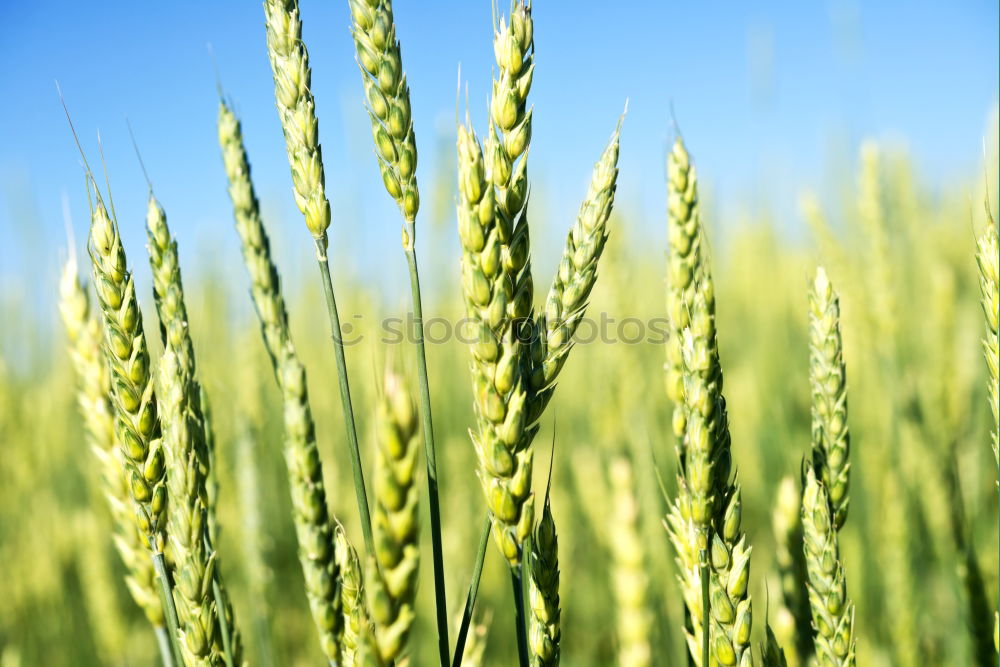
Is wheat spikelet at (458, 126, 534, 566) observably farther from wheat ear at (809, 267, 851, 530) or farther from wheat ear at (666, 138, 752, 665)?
wheat ear at (809, 267, 851, 530)

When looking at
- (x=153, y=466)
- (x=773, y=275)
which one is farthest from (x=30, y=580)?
(x=773, y=275)

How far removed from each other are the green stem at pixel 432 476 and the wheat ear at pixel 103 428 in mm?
429

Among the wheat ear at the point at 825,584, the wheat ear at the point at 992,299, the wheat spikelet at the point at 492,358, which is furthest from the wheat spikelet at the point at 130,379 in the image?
Answer: the wheat ear at the point at 992,299

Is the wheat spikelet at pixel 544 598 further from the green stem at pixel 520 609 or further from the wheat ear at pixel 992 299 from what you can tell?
the wheat ear at pixel 992 299

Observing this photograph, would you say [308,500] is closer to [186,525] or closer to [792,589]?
[186,525]

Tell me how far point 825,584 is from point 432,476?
50cm

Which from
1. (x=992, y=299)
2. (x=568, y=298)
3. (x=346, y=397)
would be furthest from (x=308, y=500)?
(x=992, y=299)

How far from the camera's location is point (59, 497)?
2918 mm

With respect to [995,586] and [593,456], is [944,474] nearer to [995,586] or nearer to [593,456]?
[995,586]

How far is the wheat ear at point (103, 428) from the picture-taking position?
80 centimetres

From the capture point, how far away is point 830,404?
31.1 inches

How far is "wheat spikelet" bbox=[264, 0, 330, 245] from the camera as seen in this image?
2.20 ft

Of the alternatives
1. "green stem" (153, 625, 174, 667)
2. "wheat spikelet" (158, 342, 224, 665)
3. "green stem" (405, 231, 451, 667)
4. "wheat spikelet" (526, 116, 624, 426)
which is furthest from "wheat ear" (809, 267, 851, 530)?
"green stem" (153, 625, 174, 667)

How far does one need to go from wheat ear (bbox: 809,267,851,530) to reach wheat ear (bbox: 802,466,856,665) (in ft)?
0.22
